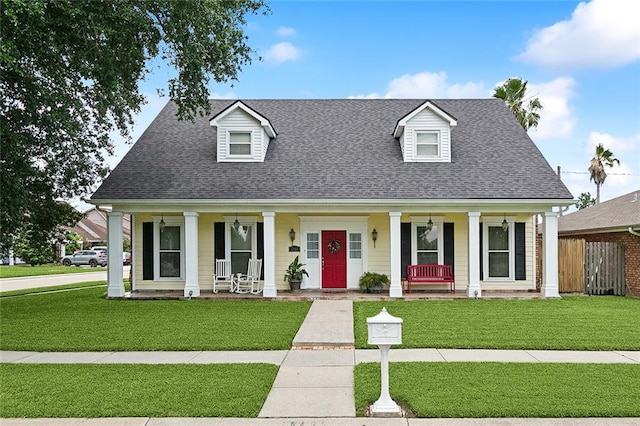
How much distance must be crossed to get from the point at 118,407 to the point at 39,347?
156 inches

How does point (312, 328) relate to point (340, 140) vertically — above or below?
below

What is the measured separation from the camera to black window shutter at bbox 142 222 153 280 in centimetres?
1596

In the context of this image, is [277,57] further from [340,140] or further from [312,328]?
[312,328]

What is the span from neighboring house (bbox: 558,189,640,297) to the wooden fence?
0.88 ft

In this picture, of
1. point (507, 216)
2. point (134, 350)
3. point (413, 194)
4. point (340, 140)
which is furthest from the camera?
point (340, 140)

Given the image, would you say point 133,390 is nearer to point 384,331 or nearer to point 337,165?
point 384,331

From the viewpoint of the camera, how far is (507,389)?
583cm

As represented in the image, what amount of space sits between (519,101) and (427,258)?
16.6 metres

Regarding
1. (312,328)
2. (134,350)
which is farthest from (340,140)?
(134,350)

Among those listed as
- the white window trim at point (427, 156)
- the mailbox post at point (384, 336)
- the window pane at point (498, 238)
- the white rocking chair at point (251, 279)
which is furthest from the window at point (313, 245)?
the mailbox post at point (384, 336)

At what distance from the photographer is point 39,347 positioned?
8359 mm

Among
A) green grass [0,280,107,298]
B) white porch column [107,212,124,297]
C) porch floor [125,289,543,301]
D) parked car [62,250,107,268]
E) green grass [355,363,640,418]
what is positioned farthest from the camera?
parked car [62,250,107,268]

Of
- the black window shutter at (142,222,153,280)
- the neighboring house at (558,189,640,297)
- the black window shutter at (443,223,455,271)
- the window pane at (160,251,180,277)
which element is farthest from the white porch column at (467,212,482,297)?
the black window shutter at (142,222,153,280)

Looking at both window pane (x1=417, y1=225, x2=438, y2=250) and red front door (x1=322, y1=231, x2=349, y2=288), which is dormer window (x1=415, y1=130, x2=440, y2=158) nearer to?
window pane (x1=417, y1=225, x2=438, y2=250)
